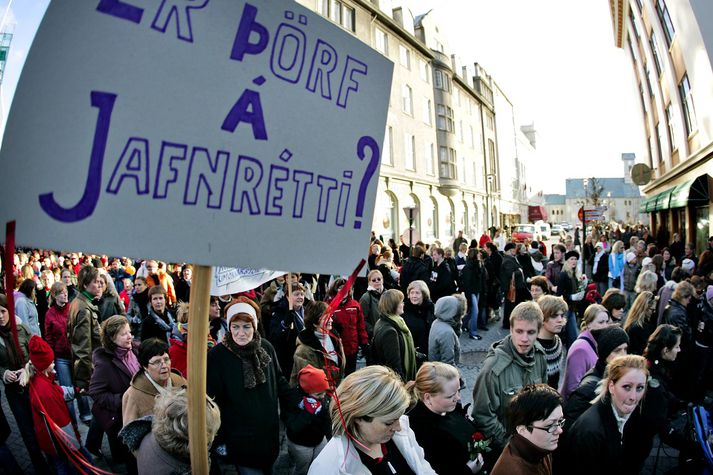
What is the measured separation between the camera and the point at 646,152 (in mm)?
28172

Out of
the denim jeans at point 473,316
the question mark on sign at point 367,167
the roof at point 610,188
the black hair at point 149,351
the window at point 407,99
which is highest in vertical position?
the roof at point 610,188

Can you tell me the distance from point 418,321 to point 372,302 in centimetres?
98

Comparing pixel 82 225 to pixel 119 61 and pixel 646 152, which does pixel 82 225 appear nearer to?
pixel 119 61

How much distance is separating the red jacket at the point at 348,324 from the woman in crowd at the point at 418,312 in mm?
584

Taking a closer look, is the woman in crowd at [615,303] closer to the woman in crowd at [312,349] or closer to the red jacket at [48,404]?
the woman in crowd at [312,349]

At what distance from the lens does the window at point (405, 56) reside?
26041 millimetres

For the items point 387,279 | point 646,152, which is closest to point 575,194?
point 646,152

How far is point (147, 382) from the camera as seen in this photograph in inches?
129

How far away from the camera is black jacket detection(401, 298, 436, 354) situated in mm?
5621

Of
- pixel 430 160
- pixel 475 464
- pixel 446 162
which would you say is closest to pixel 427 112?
pixel 430 160

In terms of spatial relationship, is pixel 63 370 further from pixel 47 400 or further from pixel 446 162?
pixel 446 162

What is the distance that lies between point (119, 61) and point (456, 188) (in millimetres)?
30874

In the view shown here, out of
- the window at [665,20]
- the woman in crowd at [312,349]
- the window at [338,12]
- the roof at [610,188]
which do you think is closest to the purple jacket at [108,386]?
the woman in crowd at [312,349]

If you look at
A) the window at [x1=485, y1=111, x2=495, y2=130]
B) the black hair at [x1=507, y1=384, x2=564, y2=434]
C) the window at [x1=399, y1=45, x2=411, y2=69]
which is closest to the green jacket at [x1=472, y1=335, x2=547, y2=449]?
the black hair at [x1=507, y1=384, x2=564, y2=434]
